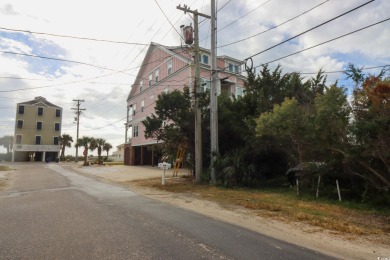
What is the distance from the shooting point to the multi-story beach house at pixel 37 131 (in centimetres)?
6756

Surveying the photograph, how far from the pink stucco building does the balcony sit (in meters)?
34.8

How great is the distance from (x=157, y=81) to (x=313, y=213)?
27.8 m

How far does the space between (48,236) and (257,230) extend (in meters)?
4.61

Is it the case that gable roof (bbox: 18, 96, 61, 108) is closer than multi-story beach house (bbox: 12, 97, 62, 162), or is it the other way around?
multi-story beach house (bbox: 12, 97, 62, 162)

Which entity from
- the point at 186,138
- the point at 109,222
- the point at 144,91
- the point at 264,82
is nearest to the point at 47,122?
the point at 144,91

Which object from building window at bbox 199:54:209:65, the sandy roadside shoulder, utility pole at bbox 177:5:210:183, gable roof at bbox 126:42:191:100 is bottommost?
the sandy roadside shoulder

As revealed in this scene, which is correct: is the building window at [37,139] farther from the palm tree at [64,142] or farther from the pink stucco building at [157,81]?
the pink stucco building at [157,81]

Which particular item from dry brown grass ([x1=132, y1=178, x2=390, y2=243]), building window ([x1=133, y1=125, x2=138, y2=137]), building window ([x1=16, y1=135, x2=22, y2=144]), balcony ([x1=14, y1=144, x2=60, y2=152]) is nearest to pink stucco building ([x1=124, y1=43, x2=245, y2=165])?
building window ([x1=133, y1=125, x2=138, y2=137])

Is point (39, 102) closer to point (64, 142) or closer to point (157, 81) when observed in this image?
point (64, 142)

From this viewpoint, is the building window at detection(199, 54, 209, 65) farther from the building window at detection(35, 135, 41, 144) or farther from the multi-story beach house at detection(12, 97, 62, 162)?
the building window at detection(35, 135, 41, 144)

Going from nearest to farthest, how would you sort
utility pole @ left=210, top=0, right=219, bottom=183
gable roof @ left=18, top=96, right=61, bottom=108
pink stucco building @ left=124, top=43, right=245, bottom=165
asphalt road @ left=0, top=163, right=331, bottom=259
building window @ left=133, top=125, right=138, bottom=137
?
asphalt road @ left=0, top=163, right=331, bottom=259, utility pole @ left=210, top=0, right=219, bottom=183, pink stucco building @ left=124, top=43, right=245, bottom=165, building window @ left=133, top=125, right=138, bottom=137, gable roof @ left=18, top=96, right=61, bottom=108

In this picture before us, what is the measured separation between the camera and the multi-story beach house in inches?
2660

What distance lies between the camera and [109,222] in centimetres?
777

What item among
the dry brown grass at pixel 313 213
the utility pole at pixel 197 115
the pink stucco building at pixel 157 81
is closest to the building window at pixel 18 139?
the pink stucco building at pixel 157 81
